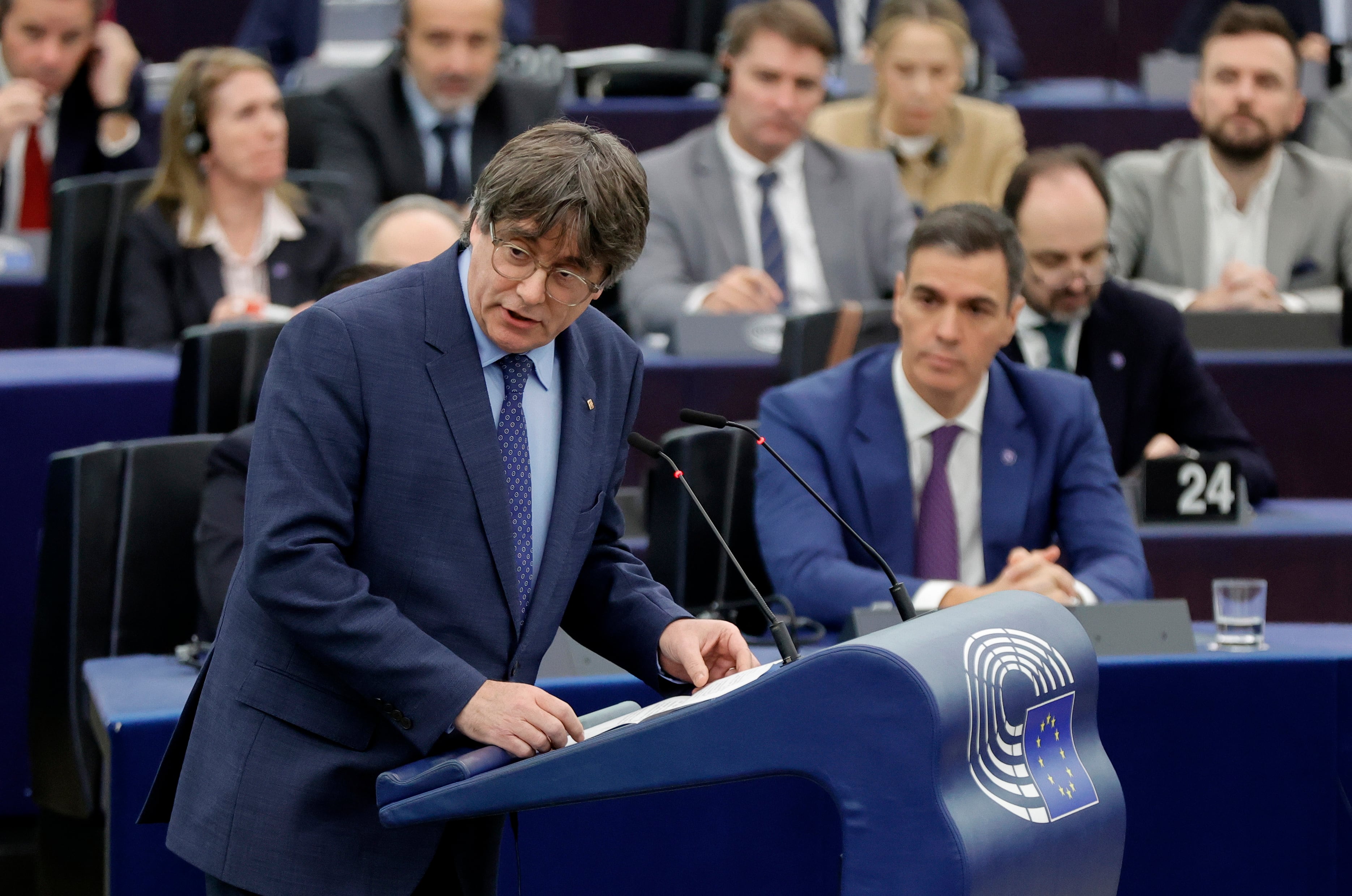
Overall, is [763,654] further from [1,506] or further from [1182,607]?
[1,506]

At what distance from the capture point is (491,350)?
5.37ft

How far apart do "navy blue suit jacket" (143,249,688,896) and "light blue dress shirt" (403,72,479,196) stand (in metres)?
3.14

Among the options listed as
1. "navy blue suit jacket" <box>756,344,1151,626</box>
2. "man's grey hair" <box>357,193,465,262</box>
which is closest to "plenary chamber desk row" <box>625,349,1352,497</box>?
"man's grey hair" <box>357,193,465,262</box>

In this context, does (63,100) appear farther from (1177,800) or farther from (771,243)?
(1177,800)

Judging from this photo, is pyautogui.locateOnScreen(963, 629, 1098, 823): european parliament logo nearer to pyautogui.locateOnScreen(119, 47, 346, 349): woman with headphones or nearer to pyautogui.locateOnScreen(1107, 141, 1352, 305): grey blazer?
pyautogui.locateOnScreen(119, 47, 346, 349): woman with headphones

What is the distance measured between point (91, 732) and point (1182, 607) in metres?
1.62

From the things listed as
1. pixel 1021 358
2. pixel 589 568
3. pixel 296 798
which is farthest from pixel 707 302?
pixel 296 798

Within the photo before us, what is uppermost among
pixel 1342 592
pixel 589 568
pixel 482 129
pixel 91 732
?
pixel 482 129

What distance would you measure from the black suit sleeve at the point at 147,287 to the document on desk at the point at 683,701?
264cm

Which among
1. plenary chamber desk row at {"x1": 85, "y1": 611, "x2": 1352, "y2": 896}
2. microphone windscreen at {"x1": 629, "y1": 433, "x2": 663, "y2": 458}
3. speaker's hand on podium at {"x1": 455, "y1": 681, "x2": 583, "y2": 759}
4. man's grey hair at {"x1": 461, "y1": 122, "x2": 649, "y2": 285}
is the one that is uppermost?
man's grey hair at {"x1": 461, "y1": 122, "x2": 649, "y2": 285}

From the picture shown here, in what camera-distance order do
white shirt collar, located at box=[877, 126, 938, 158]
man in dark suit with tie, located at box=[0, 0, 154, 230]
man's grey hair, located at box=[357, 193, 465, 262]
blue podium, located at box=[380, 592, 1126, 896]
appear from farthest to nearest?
white shirt collar, located at box=[877, 126, 938, 158]
man in dark suit with tie, located at box=[0, 0, 154, 230]
man's grey hair, located at box=[357, 193, 465, 262]
blue podium, located at box=[380, 592, 1126, 896]

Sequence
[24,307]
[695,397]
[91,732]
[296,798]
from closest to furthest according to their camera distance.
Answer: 1. [296,798]
2. [91,732]
3. [695,397]
4. [24,307]

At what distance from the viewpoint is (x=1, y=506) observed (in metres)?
3.23

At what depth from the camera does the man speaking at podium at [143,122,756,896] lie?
1523 millimetres
